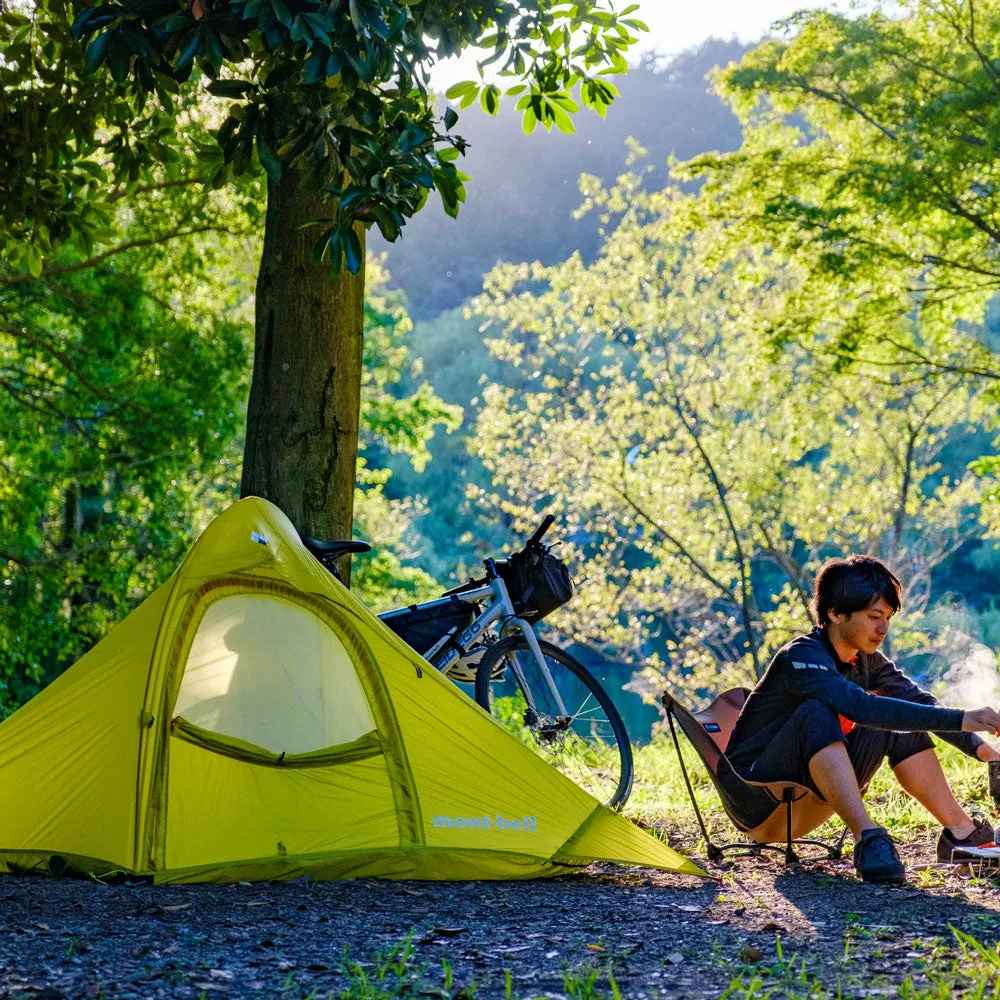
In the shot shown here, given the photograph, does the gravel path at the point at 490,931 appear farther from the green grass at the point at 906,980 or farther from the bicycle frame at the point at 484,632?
the bicycle frame at the point at 484,632

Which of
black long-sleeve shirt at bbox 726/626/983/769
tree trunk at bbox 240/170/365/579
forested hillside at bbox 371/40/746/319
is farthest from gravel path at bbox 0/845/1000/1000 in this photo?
forested hillside at bbox 371/40/746/319

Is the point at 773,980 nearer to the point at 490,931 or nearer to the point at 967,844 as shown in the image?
the point at 490,931

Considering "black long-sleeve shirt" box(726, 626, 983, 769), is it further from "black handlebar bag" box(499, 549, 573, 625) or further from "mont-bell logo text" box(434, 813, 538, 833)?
"black handlebar bag" box(499, 549, 573, 625)

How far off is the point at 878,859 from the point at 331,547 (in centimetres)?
224

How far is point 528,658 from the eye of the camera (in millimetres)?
5121

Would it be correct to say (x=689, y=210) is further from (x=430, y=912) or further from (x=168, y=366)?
(x=430, y=912)

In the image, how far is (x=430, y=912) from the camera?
3.26 m

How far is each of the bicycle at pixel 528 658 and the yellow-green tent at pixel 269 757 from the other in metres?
1.03

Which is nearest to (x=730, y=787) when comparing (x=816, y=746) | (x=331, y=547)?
(x=816, y=746)

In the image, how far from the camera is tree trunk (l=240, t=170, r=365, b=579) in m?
4.93

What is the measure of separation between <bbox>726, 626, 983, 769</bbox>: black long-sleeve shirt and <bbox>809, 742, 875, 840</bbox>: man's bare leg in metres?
0.13

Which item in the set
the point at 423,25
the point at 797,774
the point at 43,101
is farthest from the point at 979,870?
the point at 43,101

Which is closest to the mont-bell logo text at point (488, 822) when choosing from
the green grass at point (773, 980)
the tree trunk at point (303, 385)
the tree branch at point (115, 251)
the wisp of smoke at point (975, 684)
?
the green grass at point (773, 980)

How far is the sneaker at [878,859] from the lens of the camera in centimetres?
353
